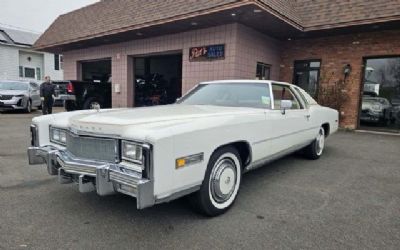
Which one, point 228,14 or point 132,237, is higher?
point 228,14

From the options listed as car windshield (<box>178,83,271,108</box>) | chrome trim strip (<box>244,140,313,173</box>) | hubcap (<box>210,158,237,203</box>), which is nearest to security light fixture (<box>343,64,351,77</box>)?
chrome trim strip (<box>244,140,313,173</box>)

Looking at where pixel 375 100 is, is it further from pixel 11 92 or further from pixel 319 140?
pixel 11 92

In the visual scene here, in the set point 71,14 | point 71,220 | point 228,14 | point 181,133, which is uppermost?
point 71,14

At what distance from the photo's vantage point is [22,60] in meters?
25.1

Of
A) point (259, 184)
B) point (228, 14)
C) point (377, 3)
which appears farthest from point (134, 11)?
point (259, 184)

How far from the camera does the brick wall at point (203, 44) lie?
9375mm

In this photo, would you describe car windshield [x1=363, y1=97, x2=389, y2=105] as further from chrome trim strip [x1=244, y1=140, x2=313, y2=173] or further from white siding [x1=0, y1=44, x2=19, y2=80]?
white siding [x1=0, y1=44, x2=19, y2=80]

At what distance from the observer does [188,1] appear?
939cm

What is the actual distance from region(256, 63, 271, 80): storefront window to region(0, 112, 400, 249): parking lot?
6695 mm

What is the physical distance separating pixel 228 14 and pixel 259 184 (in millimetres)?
5868

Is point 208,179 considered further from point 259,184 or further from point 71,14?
point 71,14

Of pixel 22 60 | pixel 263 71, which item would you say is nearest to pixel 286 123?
pixel 263 71

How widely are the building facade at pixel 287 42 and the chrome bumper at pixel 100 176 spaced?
6146 mm

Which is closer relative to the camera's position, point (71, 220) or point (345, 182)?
point (71, 220)
